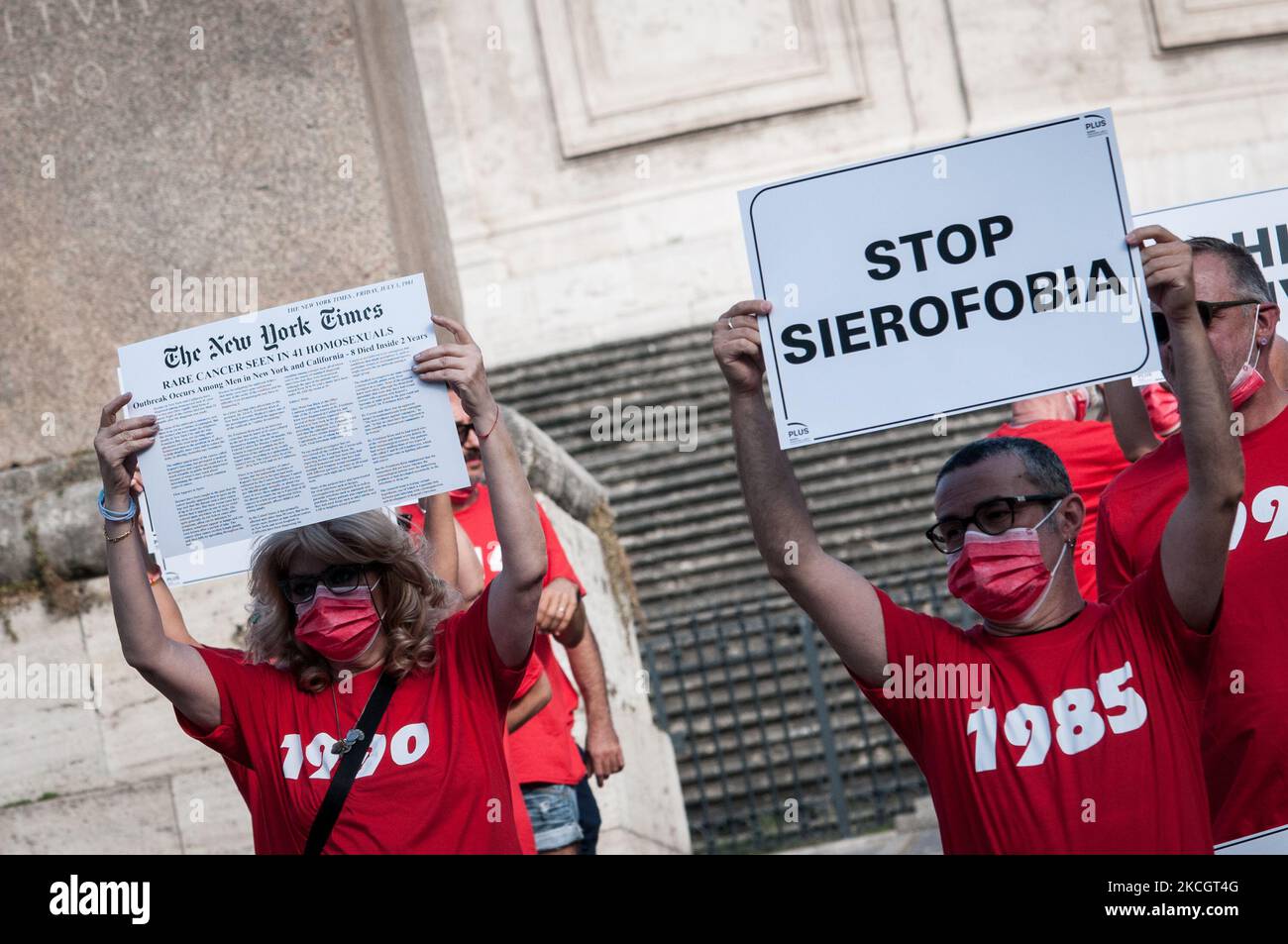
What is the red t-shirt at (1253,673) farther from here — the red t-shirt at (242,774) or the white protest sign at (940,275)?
the red t-shirt at (242,774)

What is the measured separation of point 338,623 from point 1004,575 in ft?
4.39

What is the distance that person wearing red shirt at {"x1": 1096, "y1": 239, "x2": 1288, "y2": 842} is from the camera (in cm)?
341

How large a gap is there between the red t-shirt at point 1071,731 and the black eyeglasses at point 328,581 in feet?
3.62

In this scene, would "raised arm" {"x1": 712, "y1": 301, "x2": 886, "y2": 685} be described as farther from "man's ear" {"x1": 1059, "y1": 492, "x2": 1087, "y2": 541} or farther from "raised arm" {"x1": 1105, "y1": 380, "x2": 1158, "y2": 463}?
"raised arm" {"x1": 1105, "y1": 380, "x2": 1158, "y2": 463}

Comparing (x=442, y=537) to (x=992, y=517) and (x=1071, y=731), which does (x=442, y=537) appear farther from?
(x=1071, y=731)

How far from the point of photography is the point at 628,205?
72.9ft

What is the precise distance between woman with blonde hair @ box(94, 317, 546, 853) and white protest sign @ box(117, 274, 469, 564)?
7 cm

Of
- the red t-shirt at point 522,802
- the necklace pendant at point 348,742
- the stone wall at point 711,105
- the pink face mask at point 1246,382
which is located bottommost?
the red t-shirt at point 522,802

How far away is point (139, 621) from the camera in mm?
3506

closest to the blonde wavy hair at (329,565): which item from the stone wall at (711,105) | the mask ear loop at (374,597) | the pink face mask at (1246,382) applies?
the mask ear loop at (374,597)

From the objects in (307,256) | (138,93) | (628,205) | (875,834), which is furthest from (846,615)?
(628,205)

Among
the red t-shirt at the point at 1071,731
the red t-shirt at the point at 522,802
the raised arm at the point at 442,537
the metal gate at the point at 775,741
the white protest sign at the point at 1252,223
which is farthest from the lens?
the metal gate at the point at 775,741

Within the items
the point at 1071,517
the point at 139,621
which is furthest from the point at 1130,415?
the point at 139,621

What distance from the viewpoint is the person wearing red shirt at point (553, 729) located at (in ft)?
16.0
